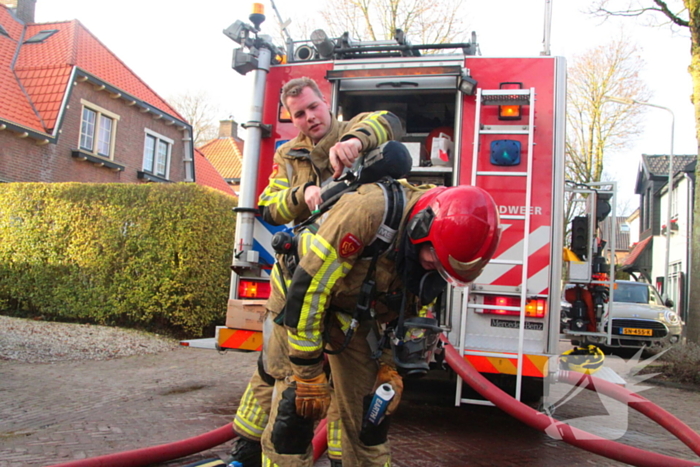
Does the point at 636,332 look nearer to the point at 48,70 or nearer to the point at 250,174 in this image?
the point at 250,174

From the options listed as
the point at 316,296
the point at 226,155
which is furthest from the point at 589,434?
the point at 226,155

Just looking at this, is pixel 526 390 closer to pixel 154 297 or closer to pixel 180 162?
pixel 154 297

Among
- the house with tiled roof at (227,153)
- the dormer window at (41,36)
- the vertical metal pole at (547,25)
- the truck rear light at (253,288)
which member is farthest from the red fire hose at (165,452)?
the house with tiled roof at (227,153)

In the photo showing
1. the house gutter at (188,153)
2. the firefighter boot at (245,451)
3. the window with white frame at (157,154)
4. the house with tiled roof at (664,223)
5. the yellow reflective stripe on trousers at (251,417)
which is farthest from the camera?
the house with tiled roof at (664,223)

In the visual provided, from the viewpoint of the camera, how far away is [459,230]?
2.02 metres

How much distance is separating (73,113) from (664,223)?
26.1 metres

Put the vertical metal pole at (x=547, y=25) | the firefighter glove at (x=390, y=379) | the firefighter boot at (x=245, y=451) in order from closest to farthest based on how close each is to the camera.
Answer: the firefighter glove at (x=390, y=379) → the firefighter boot at (x=245, y=451) → the vertical metal pole at (x=547, y=25)

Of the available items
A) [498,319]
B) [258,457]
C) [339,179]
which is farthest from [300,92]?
[498,319]

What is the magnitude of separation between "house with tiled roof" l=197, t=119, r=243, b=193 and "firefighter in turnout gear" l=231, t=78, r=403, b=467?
2582 centimetres

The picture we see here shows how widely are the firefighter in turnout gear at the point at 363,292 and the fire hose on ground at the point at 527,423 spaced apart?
Result: 2.82 ft

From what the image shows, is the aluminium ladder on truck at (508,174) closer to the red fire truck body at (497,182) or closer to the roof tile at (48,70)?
the red fire truck body at (497,182)

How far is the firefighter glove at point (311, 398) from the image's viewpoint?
7.19 ft

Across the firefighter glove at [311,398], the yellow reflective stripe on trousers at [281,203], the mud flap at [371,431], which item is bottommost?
the mud flap at [371,431]

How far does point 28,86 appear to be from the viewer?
53.4 feet
